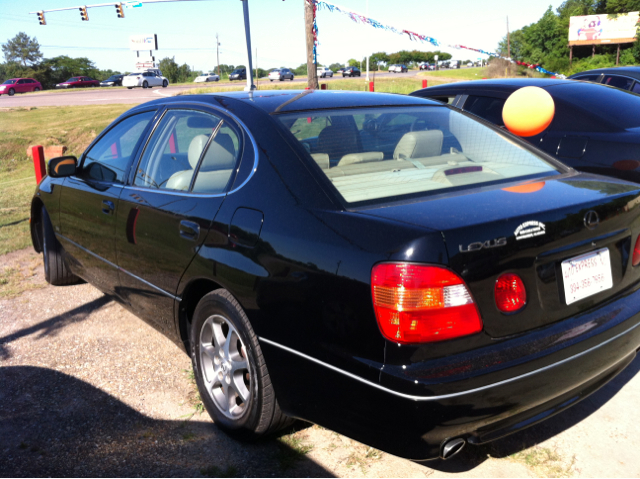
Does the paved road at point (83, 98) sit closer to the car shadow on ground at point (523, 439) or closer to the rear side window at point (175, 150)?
the rear side window at point (175, 150)

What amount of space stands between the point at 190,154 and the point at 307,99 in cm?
73

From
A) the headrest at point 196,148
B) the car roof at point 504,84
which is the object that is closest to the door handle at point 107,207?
the headrest at point 196,148

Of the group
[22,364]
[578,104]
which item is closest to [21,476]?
[22,364]

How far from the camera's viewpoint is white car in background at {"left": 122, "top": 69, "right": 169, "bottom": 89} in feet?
159

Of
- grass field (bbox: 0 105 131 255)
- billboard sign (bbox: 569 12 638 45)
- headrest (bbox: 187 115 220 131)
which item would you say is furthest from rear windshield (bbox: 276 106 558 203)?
billboard sign (bbox: 569 12 638 45)

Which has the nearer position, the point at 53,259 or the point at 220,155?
the point at 220,155

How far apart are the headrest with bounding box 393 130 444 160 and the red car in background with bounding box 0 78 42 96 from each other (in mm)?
54703

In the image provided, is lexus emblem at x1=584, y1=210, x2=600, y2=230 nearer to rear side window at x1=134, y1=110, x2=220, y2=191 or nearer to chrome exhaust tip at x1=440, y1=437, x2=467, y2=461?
chrome exhaust tip at x1=440, y1=437, x2=467, y2=461

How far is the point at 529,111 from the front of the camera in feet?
15.1

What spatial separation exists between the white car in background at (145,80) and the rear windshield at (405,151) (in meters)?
49.5

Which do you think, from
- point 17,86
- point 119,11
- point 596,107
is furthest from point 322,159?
point 17,86

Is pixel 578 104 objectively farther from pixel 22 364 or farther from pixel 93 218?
pixel 22 364

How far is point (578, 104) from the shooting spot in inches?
206

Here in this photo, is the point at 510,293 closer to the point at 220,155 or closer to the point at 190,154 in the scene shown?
the point at 220,155
